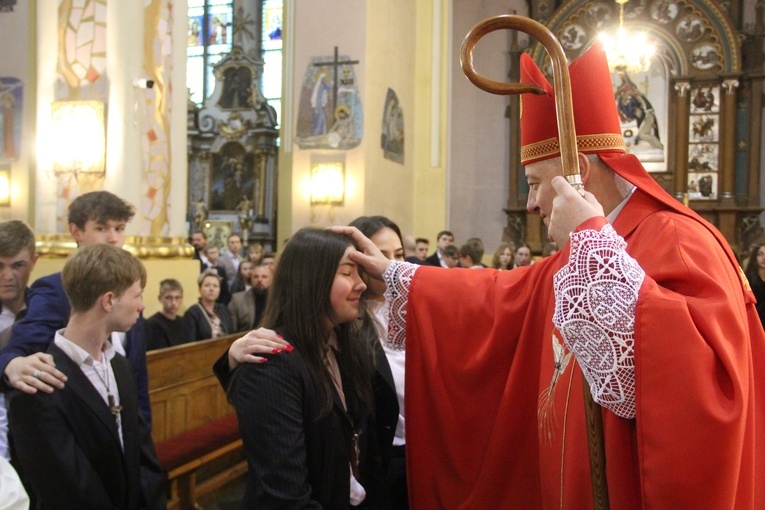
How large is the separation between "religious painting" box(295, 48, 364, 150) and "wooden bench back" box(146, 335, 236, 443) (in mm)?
5367

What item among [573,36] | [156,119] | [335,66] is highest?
[573,36]

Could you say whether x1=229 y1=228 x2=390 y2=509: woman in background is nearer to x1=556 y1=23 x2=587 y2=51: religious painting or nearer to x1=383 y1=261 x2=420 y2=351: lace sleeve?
x1=383 y1=261 x2=420 y2=351: lace sleeve

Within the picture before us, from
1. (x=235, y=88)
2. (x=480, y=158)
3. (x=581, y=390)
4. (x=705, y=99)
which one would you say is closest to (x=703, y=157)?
(x=705, y=99)

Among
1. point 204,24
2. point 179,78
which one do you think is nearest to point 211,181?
point 204,24

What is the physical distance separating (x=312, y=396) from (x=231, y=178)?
16176mm

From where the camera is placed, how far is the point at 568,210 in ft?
5.46

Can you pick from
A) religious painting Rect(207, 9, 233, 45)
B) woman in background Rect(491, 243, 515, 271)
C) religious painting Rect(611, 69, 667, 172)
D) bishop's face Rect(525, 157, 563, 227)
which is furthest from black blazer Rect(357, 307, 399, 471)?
religious painting Rect(207, 9, 233, 45)

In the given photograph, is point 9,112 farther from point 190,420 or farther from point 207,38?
point 207,38

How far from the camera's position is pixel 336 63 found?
10117mm

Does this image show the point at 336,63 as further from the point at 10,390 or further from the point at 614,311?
the point at 614,311

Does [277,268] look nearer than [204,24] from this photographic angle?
Yes

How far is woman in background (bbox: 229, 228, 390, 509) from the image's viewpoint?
1.80 m

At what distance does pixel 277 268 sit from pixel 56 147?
14.0 ft

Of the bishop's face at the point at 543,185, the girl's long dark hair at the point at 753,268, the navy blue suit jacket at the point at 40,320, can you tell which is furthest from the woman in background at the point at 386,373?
the girl's long dark hair at the point at 753,268
